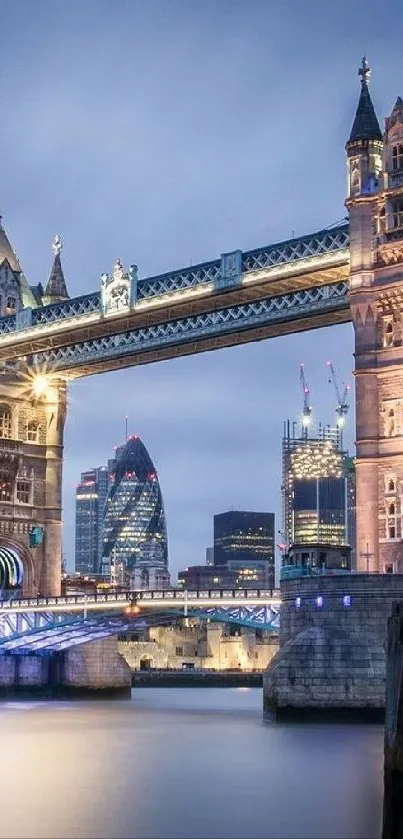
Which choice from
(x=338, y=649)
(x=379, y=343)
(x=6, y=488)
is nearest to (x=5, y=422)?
(x=6, y=488)

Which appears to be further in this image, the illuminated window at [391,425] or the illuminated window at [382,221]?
the illuminated window at [382,221]

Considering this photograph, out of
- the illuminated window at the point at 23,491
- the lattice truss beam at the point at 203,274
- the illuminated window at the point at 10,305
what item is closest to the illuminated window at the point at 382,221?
the lattice truss beam at the point at 203,274

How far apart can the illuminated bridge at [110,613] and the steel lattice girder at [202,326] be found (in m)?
18.4

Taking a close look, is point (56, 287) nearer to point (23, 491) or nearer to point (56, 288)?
point (56, 288)

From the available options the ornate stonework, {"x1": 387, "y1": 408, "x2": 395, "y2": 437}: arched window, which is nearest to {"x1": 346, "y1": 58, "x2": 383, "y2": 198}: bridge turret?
{"x1": 387, "y1": 408, "x2": 395, "y2": 437}: arched window

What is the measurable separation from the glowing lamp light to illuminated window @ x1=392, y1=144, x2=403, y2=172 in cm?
4427

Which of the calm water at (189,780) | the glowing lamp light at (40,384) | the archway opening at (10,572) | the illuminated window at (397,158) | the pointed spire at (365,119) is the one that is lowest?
the calm water at (189,780)

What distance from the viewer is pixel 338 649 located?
3009 inches

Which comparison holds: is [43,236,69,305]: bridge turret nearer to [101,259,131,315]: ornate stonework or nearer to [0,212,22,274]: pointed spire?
[0,212,22,274]: pointed spire

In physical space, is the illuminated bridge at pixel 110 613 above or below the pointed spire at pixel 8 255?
below

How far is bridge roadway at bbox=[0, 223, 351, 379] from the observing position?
92750mm

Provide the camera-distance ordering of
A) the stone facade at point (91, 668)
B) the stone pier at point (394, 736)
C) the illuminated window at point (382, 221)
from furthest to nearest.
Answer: the stone facade at point (91, 668) → the illuminated window at point (382, 221) → the stone pier at point (394, 736)

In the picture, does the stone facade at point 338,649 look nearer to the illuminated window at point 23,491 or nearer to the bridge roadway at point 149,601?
the bridge roadway at point 149,601

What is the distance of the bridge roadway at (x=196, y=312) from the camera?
92750mm
